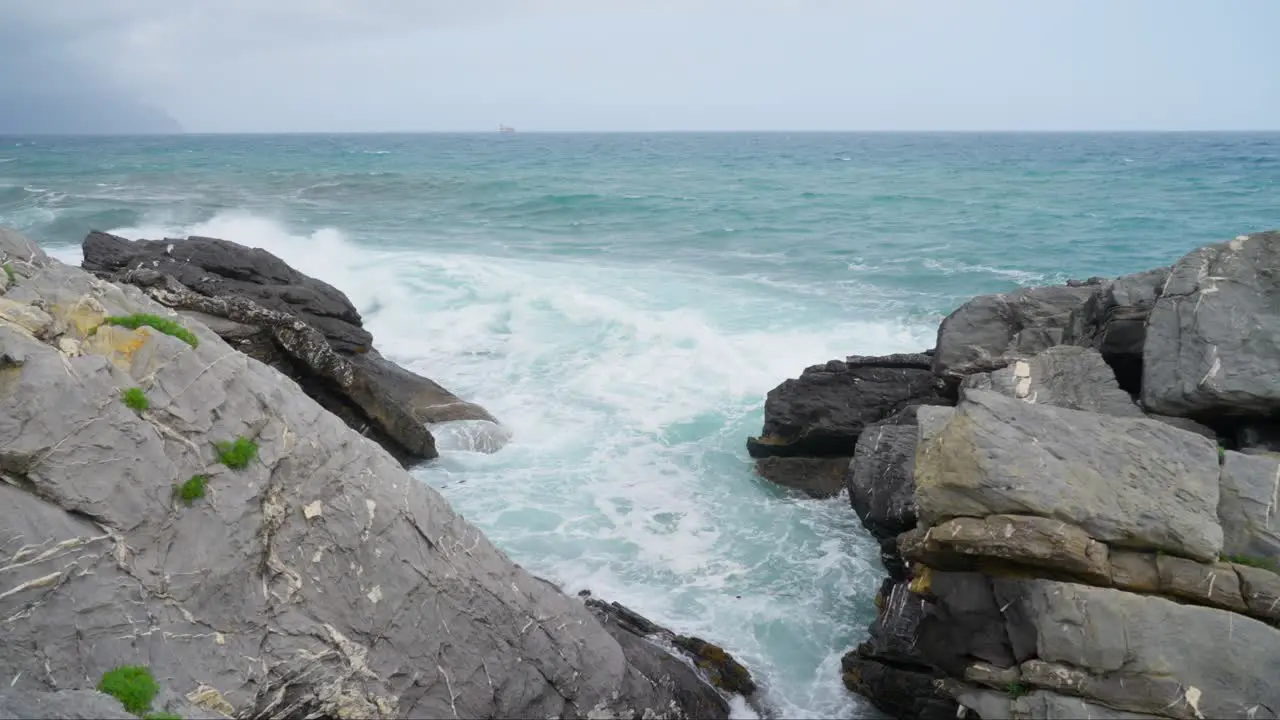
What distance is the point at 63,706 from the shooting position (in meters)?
5.81

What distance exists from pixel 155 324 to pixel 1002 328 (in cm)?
1201

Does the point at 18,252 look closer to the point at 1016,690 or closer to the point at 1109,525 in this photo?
the point at 1016,690

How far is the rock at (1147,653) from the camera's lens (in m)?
7.57

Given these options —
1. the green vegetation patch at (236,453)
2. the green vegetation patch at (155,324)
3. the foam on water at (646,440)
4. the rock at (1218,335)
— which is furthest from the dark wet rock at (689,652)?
the rock at (1218,335)

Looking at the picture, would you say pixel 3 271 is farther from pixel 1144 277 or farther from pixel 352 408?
pixel 1144 277

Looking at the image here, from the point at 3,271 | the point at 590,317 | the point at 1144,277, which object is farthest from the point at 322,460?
the point at 590,317

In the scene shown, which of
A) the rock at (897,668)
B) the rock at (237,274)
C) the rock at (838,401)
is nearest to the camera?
the rock at (897,668)

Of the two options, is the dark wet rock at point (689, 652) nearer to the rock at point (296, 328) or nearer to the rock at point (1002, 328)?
the rock at point (296, 328)

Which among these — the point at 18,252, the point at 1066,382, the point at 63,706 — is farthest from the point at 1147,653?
the point at 18,252

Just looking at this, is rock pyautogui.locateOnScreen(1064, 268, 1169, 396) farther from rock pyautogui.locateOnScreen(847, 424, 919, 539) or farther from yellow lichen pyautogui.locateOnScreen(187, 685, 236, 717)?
yellow lichen pyautogui.locateOnScreen(187, 685, 236, 717)

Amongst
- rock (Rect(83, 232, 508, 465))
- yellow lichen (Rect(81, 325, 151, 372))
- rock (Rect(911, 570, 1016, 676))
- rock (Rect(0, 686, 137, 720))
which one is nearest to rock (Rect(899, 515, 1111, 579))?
rock (Rect(911, 570, 1016, 676))

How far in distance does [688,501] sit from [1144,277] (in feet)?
25.4

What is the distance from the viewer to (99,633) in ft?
22.7

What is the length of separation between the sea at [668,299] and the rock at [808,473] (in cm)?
25
